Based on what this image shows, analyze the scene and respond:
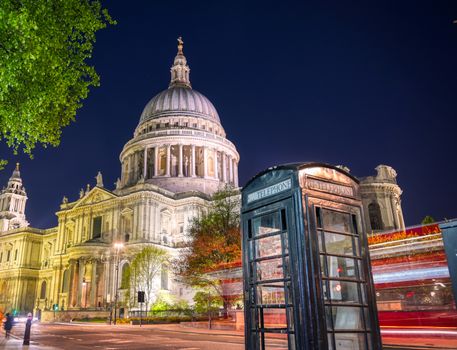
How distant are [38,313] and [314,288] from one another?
5827 cm

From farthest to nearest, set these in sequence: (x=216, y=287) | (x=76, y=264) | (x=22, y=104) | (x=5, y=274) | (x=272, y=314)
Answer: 1. (x=5, y=274)
2. (x=76, y=264)
3. (x=216, y=287)
4. (x=22, y=104)
5. (x=272, y=314)

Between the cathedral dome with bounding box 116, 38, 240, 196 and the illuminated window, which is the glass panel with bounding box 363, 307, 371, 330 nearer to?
the illuminated window

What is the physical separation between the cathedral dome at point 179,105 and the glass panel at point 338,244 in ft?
232

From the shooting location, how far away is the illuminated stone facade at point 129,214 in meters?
52.5

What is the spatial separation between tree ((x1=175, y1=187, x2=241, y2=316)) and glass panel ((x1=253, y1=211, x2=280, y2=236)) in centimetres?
2298

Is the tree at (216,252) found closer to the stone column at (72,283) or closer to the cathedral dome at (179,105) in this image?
the stone column at (72,283)

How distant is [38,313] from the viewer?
2110 inches

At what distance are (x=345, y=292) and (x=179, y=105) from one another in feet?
245

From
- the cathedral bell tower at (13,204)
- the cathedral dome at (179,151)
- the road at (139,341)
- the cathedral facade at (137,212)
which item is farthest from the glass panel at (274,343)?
the cathedral bell tower at (13,204)

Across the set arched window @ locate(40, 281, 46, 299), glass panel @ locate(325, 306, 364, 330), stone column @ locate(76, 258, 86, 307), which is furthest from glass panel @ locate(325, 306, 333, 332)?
arched window @ locate(40, 281, 46, 299)

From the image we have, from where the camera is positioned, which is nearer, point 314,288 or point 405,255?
point 314,288

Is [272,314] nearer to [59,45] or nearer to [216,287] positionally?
[59,45]

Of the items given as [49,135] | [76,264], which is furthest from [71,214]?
[49,135]

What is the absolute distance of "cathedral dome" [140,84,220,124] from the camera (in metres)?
76.2
